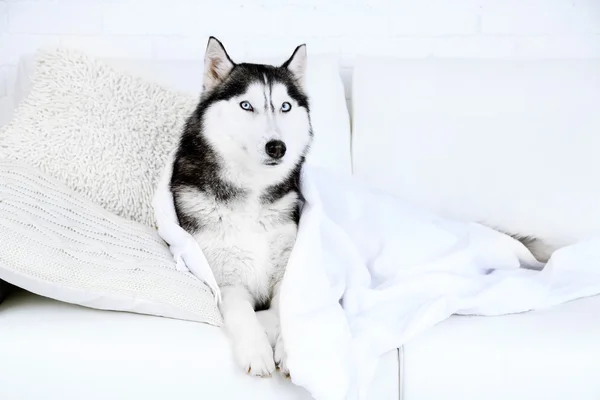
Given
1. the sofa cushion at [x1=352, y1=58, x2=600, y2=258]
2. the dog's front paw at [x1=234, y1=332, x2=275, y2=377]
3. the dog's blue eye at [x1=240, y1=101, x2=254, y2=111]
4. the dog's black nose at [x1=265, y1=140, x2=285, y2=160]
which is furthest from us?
the sofa cushion at [x1=352, y1=58, x2=600, y2=258]

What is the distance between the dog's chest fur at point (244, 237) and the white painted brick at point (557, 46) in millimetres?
1397

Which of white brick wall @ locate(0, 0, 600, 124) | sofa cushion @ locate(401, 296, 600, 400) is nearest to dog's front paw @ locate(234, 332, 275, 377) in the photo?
sofa cushion @ locate(401, 296, 600, 400)

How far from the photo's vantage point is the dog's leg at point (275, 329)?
3.74 feet

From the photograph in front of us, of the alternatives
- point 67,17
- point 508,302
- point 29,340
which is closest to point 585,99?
point 508,302

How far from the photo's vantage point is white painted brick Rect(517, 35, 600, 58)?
7.78 ft

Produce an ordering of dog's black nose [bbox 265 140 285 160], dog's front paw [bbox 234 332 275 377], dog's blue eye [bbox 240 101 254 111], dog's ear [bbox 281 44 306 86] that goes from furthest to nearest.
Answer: dog's ear [bbox 281 44 306 86], dog's blue eye [bbox 240 101 254 111], dog's black nose [bbox 265 140 285 160], dog's front paw [bbox 234 332 275 377]

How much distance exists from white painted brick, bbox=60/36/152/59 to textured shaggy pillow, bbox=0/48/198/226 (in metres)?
0.56

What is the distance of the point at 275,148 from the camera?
1.33 m

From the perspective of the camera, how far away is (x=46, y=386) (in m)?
1.14

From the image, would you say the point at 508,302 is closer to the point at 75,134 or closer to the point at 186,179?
the point at 186,179

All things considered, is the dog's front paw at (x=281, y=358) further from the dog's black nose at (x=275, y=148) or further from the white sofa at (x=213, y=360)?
the dog's black nose at (x=275, y=148)

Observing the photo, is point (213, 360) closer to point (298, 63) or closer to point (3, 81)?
point (298, 63)

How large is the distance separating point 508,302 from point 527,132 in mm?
756

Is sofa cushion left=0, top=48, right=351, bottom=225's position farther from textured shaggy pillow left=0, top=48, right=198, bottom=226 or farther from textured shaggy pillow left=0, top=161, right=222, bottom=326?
textured shaggy pillow left=0, top=161, right=222, bottom=326
